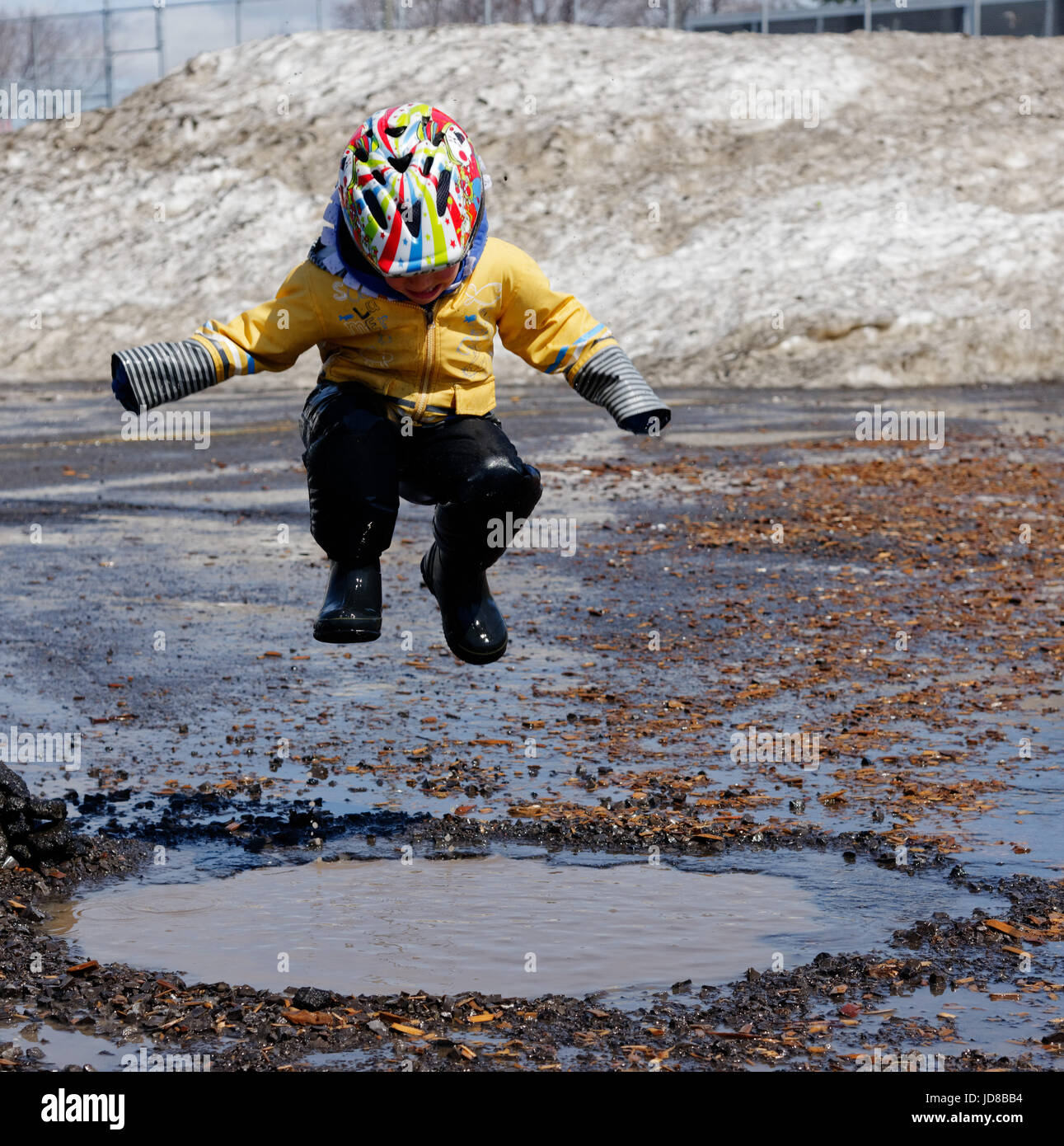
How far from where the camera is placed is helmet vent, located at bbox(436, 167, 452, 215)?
4430mm

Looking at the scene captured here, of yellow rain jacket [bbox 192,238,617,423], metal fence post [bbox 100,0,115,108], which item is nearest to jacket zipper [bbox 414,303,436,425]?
yellow rain jacket [bbox 192,238,617,423]

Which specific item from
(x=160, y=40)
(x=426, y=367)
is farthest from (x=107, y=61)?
(x=426, y=367)

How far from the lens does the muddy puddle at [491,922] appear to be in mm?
4699

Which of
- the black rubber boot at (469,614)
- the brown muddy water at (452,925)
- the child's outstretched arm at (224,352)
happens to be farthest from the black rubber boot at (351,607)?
the brown muddy water at (452,925)

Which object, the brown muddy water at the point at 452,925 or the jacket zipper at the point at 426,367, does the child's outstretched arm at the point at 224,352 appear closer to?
the jacket zipper at the point at 426,367

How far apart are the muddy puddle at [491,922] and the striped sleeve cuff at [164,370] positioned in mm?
1639

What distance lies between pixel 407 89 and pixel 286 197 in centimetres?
410

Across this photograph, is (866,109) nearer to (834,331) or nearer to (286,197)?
(834,331)

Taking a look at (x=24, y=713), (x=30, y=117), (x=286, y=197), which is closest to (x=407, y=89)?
(x=286, y=197)

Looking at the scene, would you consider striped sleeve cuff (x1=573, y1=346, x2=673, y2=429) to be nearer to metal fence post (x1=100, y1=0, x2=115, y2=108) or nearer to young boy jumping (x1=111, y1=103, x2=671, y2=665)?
young boy jumping (x1=111, y1=103, x2=671, y2=665)

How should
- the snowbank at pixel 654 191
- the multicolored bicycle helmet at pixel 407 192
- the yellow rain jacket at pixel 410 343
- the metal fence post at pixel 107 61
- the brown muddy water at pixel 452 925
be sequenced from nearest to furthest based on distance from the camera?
the multicolored bicycle helmet at pixel 407 192 → the yellow rain jacket at pixel 410 343 → the brown muddy water at pixel 452 925 → the snowbank at pixel 654 191 → the metal fence post at pixel 107 61

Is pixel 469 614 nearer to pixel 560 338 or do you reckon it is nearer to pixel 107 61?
pixel 560 338

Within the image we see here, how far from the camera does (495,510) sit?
486cm

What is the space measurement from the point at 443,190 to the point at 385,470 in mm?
852
